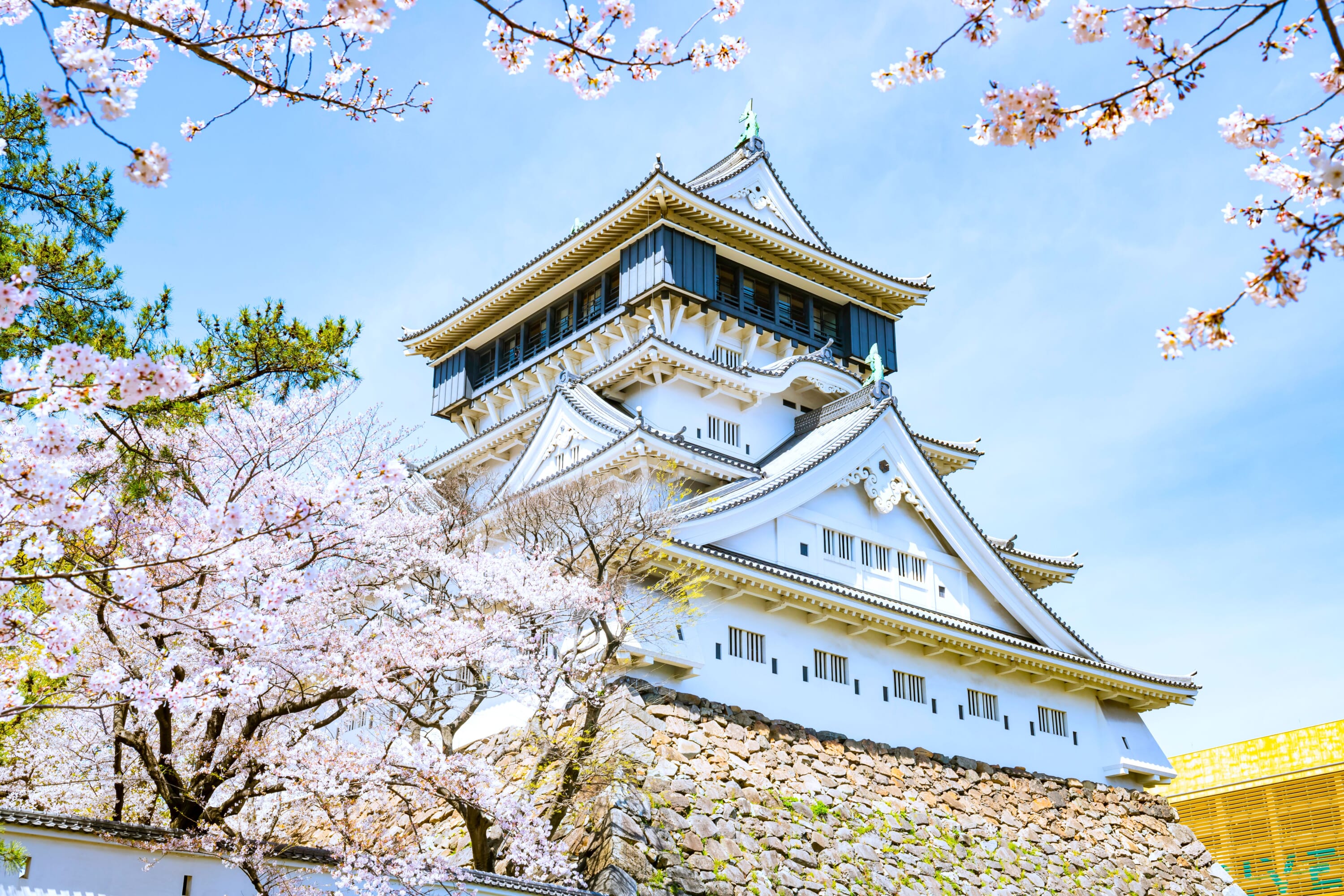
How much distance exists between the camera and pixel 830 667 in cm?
1659

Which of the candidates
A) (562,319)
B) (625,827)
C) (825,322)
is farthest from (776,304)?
(625,827)

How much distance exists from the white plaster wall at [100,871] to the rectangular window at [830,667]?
28.8 ft

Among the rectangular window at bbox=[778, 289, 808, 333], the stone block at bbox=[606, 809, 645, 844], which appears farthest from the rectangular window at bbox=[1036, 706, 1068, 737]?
the rectangular window at bbox=[778, 289, 808, 333]

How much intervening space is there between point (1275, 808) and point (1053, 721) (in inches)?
197

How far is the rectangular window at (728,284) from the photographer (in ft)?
76.3

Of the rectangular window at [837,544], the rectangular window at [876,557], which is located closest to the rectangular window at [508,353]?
the rectangular window at [837,544]

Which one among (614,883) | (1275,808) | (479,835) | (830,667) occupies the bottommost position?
(614,883)

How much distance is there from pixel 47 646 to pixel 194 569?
2.18 meters

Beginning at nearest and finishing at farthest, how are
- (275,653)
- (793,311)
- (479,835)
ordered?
(275,653) → (479,835) → (793,311)

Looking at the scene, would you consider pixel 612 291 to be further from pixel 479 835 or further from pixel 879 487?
pixel 479 835

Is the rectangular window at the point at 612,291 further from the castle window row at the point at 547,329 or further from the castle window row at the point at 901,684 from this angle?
the castle window row at the point at 901,684

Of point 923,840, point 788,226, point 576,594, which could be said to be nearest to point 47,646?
point 576,594

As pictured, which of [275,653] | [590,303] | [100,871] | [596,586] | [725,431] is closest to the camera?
[100,871]

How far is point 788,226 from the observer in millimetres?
25703
